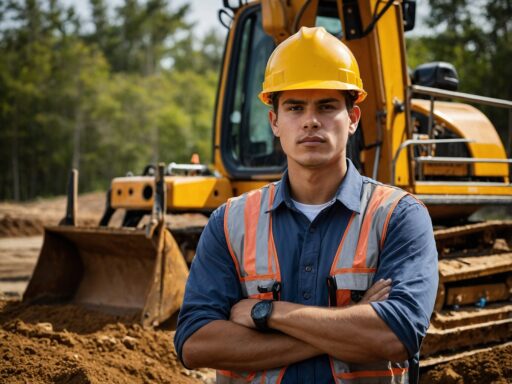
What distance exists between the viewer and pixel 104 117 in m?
46.3

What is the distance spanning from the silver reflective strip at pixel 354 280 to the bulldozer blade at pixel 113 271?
3267 millimetres

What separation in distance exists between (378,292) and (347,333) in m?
0.19

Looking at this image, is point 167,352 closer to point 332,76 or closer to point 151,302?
point 151,302

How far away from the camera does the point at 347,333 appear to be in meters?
2.24

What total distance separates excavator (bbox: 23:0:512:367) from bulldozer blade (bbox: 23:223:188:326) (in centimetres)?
1

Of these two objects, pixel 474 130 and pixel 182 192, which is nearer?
pixel 182 192

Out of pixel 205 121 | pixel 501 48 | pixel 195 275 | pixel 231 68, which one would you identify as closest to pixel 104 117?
pixel 205 121

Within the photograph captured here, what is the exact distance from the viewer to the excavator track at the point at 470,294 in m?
4.84

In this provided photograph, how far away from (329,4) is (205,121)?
147 feet

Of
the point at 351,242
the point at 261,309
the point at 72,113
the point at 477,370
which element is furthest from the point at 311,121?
the point at 72,113

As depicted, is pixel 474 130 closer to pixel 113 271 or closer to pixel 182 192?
pixel 182 192

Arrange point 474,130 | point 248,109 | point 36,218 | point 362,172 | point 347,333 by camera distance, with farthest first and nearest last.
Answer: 1. point 36,218
2. point 248,109
3. point 474,130
4. point 362,172
5. point 347,333

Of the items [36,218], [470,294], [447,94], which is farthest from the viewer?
[36,218]

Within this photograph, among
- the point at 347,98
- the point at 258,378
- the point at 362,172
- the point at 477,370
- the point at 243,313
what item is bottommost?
the point at 477,370
